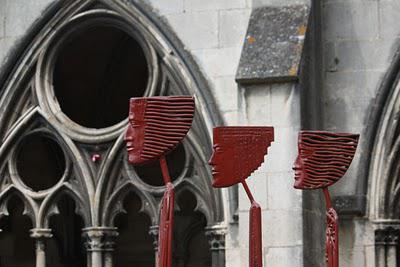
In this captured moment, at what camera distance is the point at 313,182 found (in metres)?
13.1

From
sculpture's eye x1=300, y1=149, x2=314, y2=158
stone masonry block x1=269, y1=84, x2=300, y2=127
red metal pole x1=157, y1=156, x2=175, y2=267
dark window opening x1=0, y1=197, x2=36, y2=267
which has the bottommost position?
red metal pole x1=157, y1=156, x2=175, y2=267

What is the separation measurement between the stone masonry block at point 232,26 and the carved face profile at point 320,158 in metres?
4.36

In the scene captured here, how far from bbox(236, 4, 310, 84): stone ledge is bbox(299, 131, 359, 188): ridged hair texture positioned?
317 centimetres

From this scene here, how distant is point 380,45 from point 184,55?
1893mm

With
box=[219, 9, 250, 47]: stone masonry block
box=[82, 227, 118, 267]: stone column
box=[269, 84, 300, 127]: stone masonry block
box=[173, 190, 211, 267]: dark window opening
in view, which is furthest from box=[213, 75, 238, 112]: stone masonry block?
box=[173, 190, 211, 267]: dark window opening

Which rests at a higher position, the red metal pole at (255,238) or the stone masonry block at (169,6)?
the stone masonry block at (169,6)

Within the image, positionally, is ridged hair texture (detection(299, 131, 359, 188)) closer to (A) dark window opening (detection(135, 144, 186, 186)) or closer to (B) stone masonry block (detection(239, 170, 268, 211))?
(B) stone masonry block (detection(239, 170, 268, 211))

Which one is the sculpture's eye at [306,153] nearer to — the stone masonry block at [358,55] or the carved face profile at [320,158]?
the carved face profile at [320,158]

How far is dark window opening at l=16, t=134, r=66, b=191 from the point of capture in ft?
66.3

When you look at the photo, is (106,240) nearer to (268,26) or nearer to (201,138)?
(201,138)

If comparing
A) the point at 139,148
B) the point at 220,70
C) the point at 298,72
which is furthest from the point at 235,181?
the point at 220,70

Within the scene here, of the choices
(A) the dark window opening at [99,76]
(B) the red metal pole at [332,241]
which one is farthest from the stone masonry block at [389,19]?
(B) the red metal pole at [332,241]

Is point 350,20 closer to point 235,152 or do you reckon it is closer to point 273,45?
point 273,45

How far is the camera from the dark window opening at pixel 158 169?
20.8m
